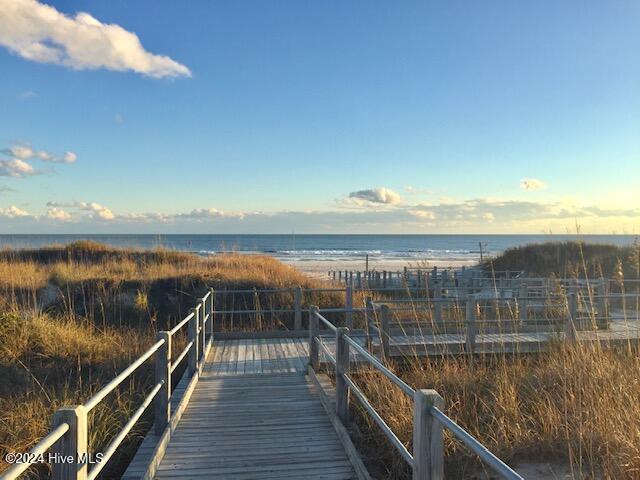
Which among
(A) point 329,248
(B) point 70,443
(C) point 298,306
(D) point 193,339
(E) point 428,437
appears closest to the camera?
(B) point 70,443

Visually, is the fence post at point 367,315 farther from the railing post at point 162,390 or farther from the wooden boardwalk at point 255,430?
the railing post at point 162,390

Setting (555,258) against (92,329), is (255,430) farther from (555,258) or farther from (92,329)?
(555,258)

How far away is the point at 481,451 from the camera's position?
87.8 inches

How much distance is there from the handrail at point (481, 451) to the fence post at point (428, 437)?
0.06 meters

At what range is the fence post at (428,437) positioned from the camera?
2965 millimetres

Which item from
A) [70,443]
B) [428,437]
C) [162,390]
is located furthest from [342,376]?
[70,443]

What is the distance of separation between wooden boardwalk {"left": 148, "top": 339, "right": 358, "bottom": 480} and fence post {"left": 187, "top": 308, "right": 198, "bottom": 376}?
255mm

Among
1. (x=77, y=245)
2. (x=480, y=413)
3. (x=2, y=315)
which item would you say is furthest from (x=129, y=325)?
(x=77, y=245)

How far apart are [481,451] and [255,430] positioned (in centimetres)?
368

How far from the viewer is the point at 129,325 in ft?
39.0

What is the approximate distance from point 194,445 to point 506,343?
20.0 feet

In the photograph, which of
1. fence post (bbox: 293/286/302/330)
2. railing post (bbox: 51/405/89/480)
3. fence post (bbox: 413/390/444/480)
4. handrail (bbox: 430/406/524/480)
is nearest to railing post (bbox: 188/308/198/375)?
fence post (bbox: 293/286/302/330)

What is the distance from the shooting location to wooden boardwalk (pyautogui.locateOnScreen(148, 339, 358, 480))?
14.6 ft

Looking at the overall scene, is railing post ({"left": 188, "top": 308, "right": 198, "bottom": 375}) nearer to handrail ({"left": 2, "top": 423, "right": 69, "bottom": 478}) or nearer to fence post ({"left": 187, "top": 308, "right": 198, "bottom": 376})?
fence post ({"left": 187, "top": 308, "right": 198, "bottom": 376})
